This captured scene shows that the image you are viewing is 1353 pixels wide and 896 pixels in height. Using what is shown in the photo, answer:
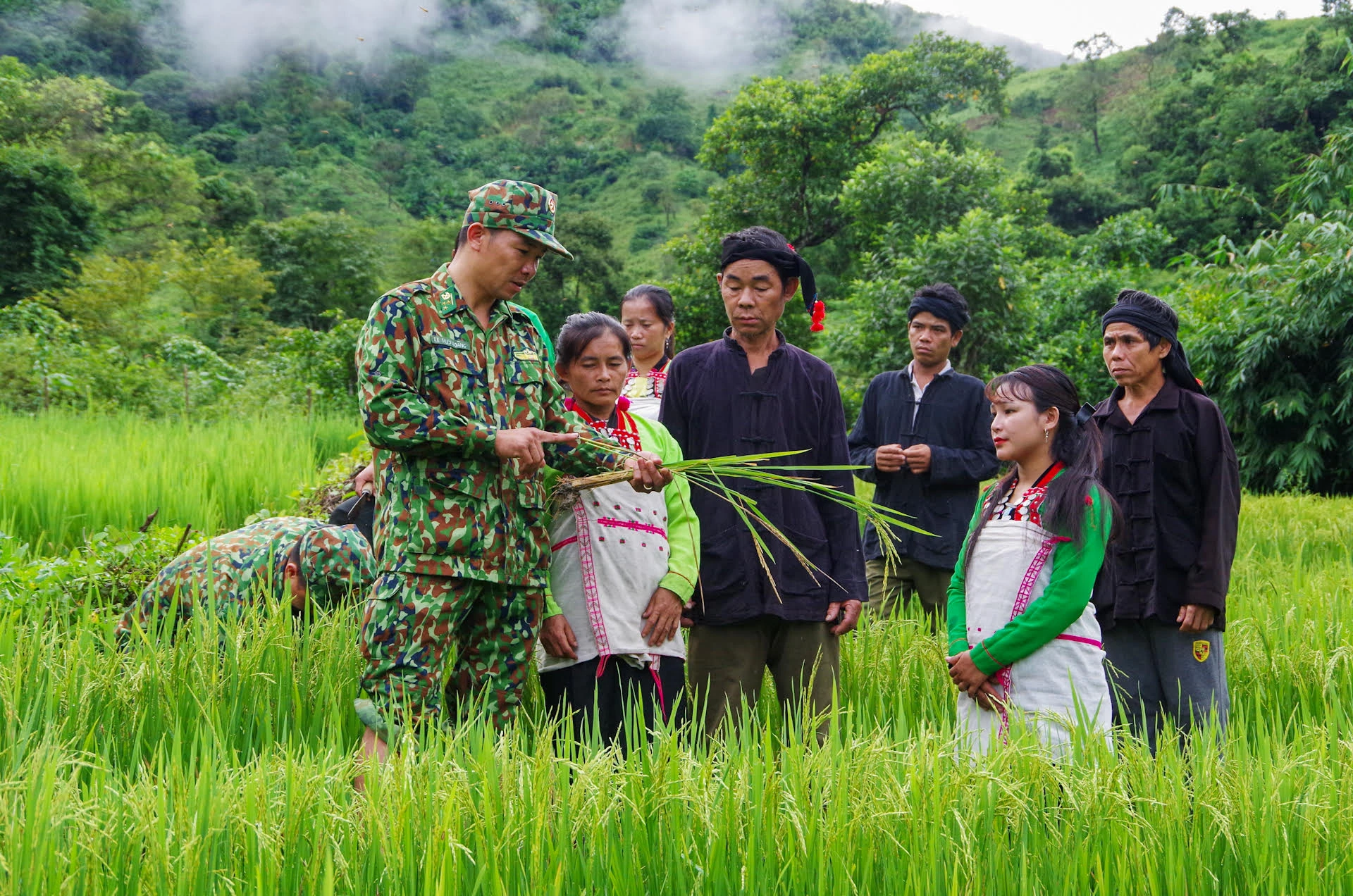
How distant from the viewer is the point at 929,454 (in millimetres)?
4168

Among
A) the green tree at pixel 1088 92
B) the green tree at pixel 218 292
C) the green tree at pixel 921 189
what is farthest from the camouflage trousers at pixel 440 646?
the green tree at pixel 1088 92

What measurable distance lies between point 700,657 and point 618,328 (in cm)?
95

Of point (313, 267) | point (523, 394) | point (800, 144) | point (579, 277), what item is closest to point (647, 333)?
point (523, 394)

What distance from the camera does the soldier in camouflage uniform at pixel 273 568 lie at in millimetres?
3686

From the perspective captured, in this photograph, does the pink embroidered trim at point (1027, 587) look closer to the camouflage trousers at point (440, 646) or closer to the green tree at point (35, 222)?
the camouflage trousers at point (440, 646)

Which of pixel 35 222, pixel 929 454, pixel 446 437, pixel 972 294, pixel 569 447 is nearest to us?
pixel 446 437

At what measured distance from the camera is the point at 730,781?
80.4 inches

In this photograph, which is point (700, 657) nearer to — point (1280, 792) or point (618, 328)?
point (618, 328)

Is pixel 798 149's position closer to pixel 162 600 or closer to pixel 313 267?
pixel 313 267

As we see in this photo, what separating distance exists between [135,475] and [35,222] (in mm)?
19752

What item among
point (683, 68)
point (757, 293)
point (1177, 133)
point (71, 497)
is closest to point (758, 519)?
point (757, 293)

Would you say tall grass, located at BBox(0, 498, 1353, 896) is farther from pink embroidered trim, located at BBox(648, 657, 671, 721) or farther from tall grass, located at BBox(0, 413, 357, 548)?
tall grass, located at BBox(0, 413, 357, 548)

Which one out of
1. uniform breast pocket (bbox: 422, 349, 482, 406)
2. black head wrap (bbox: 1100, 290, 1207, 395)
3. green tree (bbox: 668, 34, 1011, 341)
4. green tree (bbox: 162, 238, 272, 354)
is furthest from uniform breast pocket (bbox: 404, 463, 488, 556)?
green tree (bbox: 162, 238, 272, 354)

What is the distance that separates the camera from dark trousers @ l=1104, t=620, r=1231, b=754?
10.5ft
